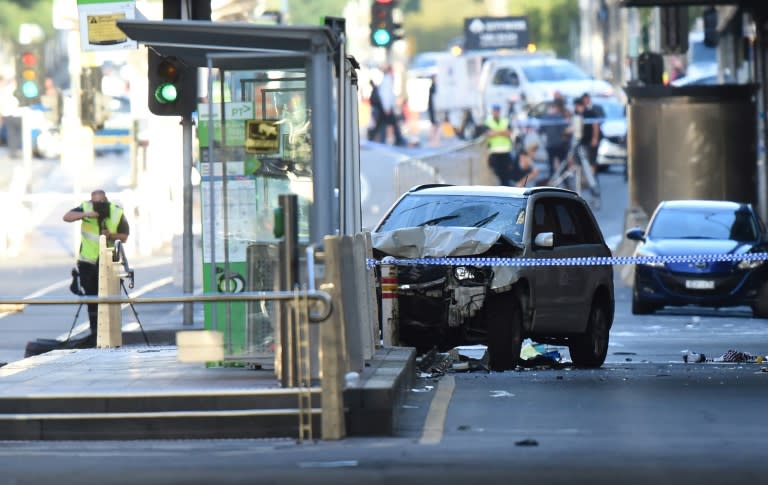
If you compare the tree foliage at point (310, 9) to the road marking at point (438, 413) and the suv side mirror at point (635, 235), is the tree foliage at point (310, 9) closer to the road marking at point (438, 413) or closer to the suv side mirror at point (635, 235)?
the suv side mirror at point (635, 235)

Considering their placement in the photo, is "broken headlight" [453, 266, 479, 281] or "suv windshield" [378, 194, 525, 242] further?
"suv windshield" [378, 194, 525, 242]

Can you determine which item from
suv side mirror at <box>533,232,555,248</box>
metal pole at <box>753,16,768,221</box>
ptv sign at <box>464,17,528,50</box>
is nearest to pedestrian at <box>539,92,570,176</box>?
metal pole at <box>753,16,768,221</box>

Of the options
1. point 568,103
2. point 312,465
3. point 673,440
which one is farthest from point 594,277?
point 568,103

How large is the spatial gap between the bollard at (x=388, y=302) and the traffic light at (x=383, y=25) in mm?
13550

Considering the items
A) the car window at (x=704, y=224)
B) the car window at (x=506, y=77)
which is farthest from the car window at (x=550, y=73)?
the car window at (x=704, y=224)

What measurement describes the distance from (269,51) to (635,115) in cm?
2031

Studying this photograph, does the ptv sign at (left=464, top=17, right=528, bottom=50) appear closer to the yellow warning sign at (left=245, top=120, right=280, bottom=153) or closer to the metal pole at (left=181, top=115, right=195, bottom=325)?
the metal pole at (left=181, top=115, right=195, bottom=325)

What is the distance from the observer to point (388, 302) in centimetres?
1680

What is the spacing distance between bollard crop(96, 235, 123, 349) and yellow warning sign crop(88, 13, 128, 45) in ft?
9.01

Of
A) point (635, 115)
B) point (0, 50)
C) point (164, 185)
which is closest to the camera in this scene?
point (635, 115)

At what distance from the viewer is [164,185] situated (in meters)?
36.4

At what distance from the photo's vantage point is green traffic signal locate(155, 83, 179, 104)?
64.5 feet

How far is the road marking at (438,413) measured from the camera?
39.5ft

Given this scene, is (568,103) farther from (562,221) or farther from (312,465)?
(312,465)
